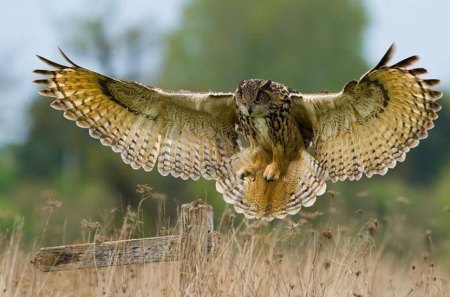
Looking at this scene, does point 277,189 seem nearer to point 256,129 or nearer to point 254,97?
point 256,129

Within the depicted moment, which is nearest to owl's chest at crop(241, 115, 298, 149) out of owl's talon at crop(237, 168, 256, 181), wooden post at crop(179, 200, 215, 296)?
owl's talon at crop(237, 168, 256, 181)

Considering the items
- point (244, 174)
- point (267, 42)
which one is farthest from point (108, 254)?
point (267, 42)

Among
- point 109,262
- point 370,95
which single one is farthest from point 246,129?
point 109,262

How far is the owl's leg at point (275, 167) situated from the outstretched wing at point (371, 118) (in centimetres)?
30

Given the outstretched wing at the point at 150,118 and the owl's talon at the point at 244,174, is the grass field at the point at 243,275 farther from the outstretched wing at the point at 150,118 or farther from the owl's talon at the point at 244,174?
the outstretched wing at the point at 150,118

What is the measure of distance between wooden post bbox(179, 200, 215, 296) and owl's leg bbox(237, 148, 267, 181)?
4.32 feet

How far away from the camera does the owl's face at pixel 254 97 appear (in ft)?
31.9

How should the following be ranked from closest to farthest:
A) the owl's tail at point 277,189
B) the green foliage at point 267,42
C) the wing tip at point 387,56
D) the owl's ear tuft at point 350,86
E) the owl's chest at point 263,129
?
the wing tip at point 387,56, the owl's ear tuft at point 350,86, the owl's chest at point 263,129, the owl's tail at point 277,189, the green foliage at point 267,42

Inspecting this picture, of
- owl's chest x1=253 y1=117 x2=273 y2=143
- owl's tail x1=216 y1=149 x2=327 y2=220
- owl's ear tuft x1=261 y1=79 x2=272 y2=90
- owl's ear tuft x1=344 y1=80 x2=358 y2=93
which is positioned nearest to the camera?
owl's ear tuft x1=344 y1=80 x2=358 y2=93

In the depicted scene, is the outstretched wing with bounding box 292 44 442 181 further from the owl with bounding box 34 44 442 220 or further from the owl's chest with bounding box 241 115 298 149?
the owl's chest with bounding box 241 115 298 149

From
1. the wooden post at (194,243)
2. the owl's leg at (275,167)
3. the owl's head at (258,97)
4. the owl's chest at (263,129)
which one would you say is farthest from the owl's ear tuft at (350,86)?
the wooden post at (194,243)

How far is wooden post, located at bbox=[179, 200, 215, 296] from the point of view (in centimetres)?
869

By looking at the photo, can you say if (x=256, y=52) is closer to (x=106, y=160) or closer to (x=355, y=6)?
(x=355, y=6)

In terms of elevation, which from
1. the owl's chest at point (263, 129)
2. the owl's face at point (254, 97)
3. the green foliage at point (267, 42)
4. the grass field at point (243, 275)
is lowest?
the grass field at point (243, 275)
